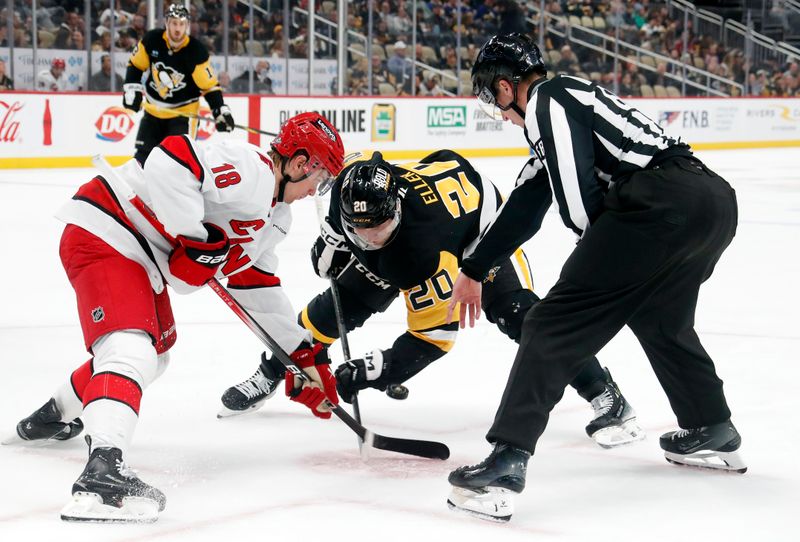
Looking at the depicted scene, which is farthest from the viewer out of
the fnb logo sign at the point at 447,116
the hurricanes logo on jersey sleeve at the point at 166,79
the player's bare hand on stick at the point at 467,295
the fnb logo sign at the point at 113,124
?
the fnb logo sign at the point at 447,116

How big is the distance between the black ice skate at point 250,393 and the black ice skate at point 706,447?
113cm

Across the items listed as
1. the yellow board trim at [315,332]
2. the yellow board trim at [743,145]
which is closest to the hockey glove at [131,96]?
the yellow board trim at [315,332]

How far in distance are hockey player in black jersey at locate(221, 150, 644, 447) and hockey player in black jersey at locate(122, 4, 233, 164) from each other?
5006mm

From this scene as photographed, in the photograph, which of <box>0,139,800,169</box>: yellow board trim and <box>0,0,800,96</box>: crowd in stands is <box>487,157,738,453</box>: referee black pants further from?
<box>0,0,800,96</box>: crowd in stands

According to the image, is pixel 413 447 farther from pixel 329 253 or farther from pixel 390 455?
pixel 329 253

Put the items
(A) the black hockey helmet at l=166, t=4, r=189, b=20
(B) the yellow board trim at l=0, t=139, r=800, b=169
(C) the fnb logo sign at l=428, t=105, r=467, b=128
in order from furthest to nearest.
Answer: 1. (C) the fnb logo sign at l=428, t=105, r=467, b=128
2. (B) the yellow board trim at l=0, t=139, r=800, b=169
3. (A) the black hockey helmet at l=166, t=4, r=189, b=20

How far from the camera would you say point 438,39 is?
14.5 metres

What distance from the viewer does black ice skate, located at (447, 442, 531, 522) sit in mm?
2408

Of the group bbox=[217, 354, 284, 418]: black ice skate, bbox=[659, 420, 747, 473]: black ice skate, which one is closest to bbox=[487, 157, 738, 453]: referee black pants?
bbox=[659, 420, 747, 473]: black ice skate

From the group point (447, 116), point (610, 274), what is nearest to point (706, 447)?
point (610, 274)

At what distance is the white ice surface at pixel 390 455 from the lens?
2.39m

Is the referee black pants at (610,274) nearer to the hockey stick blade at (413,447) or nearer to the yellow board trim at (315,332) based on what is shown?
the hockey stick blade at (413,447)

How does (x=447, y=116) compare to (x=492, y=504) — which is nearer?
(x=492, y=504)

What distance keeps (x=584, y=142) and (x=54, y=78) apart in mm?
9242
